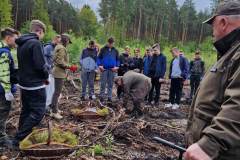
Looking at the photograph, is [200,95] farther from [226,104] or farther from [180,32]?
[180,32]

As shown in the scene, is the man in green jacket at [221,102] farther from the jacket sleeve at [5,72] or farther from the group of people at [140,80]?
the jacket sleeve at [5,72]

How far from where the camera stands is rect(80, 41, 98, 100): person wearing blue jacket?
39.4 ft

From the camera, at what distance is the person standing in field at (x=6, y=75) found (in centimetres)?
656

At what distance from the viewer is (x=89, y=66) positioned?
12.0 metres

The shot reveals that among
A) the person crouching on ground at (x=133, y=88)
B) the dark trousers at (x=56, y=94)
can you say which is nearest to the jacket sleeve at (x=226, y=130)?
the dark trousers at (x=56, y=94)

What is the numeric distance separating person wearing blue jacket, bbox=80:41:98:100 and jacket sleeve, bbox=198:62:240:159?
9976 millimetres

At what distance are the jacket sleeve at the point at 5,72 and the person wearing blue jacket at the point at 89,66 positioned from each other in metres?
5.41

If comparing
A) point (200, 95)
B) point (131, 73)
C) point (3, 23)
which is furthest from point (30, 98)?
point (3, 23)

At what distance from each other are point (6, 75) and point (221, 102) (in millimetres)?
5074

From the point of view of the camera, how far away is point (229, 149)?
2.10 metres

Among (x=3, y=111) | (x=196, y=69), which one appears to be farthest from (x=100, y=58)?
(x=3, y=111)

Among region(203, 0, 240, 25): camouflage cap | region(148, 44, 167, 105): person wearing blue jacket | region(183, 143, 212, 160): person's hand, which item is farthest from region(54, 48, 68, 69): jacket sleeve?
region(183, 143, 212, 160): person's hand

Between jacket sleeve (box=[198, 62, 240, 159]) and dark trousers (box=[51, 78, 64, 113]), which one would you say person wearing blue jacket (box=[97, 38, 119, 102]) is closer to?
dark trousers (box=[51, 78, 64, 113])

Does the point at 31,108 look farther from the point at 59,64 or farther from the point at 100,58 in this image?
Result: the point at 100,58
